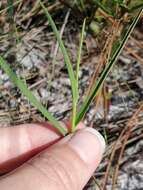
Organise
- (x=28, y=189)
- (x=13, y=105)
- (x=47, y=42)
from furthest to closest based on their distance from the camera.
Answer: (x=47, y=42)
(x=13, y=105)
(x=28, y=189)

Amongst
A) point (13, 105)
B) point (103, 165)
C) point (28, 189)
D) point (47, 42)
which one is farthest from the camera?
point (47, 42)

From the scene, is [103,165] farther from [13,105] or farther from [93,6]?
[93,6]

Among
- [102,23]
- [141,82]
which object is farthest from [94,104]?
[102,23]

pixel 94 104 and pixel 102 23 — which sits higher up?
pixel 102 23

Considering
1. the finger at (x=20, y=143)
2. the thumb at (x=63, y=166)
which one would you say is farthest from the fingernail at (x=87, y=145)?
the finger at (x=20, y=143)

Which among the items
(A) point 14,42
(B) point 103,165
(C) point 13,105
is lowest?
(B) point 103,165

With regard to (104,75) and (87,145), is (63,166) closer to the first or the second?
(87,145)

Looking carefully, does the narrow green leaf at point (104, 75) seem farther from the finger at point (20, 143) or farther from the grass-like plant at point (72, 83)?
the finger at point (20, 143)

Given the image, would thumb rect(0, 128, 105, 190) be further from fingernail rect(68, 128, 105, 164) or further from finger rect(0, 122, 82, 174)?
finger rect(0, 122, 82, 174)
